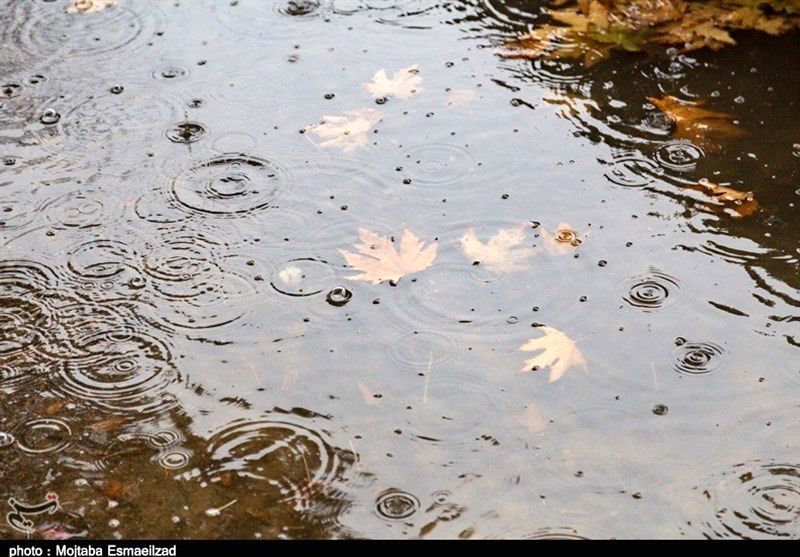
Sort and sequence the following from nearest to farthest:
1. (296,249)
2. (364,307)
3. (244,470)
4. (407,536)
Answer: (407,536) < (244,470) < (364,307) < (296,249)

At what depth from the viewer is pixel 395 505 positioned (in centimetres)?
254

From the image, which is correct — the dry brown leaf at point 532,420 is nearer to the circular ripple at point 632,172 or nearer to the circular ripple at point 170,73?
the circular ripple at point 632,172

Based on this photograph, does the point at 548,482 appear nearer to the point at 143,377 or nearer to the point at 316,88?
the point at 143,377

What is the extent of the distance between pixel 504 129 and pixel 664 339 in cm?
139

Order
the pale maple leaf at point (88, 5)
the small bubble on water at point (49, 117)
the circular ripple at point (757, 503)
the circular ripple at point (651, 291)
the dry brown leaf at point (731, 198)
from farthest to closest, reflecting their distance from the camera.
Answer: the pale maple leaf at point (88, 5) → the small bubble on water at point (49, 117) → the dry brown leaf at point (731, 198) → the circular ripple at point (651, 291) → the circular ripple at point (757, 503)

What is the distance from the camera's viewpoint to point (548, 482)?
2588 millimetres

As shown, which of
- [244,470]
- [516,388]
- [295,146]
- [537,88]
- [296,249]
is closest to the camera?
[244,470]

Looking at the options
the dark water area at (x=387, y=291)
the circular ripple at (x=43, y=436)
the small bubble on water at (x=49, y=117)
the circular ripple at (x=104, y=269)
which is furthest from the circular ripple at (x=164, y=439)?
the small bubble on water at (x=49, y=117)

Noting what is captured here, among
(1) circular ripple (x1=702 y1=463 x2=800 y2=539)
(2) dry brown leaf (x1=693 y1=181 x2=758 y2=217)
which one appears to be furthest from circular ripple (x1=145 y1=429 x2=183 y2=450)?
(2) dry brown leaf (x1=693 y1=181 x2=758 y2=217)

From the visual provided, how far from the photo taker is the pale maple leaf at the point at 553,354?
2.93 m

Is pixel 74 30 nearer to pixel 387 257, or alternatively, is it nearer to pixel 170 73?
pixel 170 73

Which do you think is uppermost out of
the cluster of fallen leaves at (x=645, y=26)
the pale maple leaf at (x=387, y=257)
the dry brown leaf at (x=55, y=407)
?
the cluster of fallen leaves at (x=645, y=26)

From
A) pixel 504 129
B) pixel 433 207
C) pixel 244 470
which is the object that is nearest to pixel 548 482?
pixel 244 470

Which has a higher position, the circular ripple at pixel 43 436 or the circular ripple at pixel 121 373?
the circular ripple at pixel 121 373
